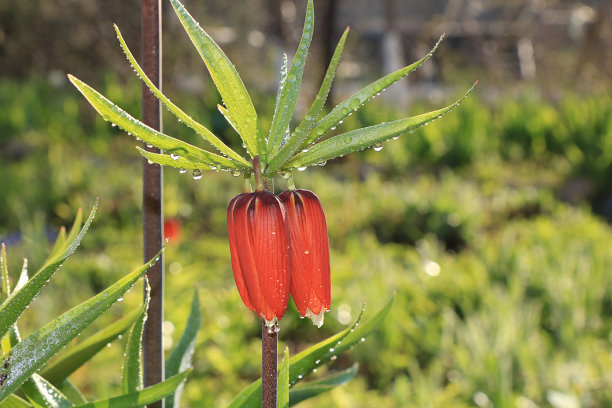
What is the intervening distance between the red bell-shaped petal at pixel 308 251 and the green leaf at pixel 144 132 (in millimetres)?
58

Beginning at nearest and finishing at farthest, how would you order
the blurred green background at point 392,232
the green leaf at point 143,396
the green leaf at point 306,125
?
the green leaf at point 306,125, the green leaf at point 143,396, the blurred green background at point 392,232

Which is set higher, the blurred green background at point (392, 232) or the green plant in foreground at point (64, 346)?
the green plant in foreground at point (64, 346)

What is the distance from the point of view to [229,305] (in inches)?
105

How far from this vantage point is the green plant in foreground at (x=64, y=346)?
0.67 metres

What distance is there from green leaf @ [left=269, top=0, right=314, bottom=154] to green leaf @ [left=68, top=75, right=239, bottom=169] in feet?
0.13

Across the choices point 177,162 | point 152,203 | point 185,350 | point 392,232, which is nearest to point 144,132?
point 177,162

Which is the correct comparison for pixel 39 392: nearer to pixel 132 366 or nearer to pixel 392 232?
pixel 132 366

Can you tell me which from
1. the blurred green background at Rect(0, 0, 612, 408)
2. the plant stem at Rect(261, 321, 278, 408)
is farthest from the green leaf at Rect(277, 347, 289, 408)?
the blurred green background at Rect(0, 0, 612, 408)

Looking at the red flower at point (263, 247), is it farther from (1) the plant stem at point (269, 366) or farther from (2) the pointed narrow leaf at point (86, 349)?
(2) the pointed narrow leaf at point (86, 349)

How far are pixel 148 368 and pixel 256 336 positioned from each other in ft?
6.02

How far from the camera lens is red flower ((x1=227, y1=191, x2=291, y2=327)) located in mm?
600

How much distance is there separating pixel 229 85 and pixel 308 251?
15 cm

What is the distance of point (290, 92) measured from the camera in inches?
24.5

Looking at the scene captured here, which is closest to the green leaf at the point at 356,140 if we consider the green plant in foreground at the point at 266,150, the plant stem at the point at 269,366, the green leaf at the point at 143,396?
the green plant in foreground at the point at 266,150
